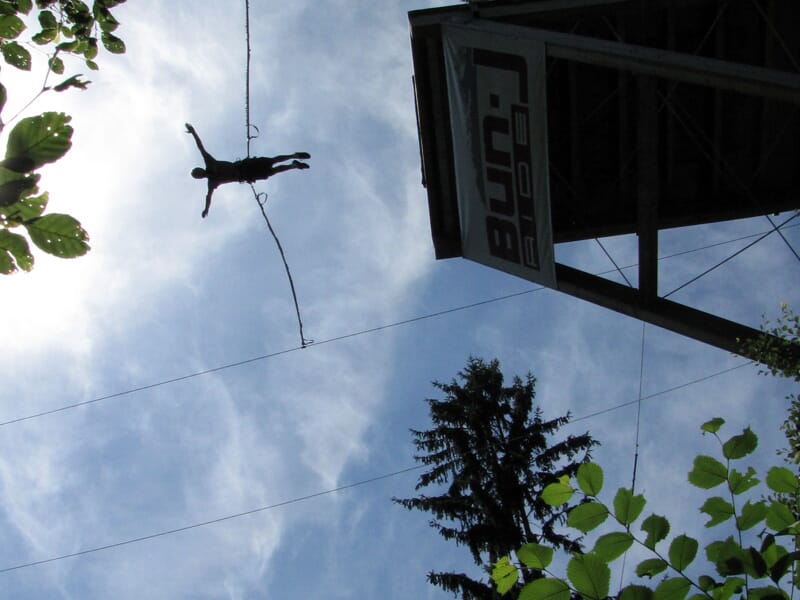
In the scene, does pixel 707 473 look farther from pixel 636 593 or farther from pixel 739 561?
pixel 636 593

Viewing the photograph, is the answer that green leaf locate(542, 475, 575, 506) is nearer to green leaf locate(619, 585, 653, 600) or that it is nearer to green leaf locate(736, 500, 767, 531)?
green leaf locate(619, 585, 653, 600)

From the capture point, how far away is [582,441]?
16547 mm

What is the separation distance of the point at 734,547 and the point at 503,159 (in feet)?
17.8

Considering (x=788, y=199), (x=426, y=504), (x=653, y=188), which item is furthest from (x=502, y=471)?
(x=653, y=188)

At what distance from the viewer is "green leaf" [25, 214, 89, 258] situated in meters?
1.97

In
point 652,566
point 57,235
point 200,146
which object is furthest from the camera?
point 200,146

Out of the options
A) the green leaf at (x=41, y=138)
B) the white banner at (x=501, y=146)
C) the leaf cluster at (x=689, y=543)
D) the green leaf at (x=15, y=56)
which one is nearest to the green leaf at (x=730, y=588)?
the leaf cluster at (x=689, y=543)

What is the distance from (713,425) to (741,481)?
220 mm

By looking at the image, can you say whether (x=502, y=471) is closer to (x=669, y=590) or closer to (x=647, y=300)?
(x=647, y=300)

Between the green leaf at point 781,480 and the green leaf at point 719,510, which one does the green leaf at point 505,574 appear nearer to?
Result: the green leaf at point 719,510

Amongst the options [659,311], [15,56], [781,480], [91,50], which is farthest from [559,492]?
[659,311]

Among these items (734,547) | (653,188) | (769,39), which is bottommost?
(734,547)

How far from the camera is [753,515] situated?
93.2 inches

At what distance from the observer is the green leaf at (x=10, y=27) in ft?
9.20
